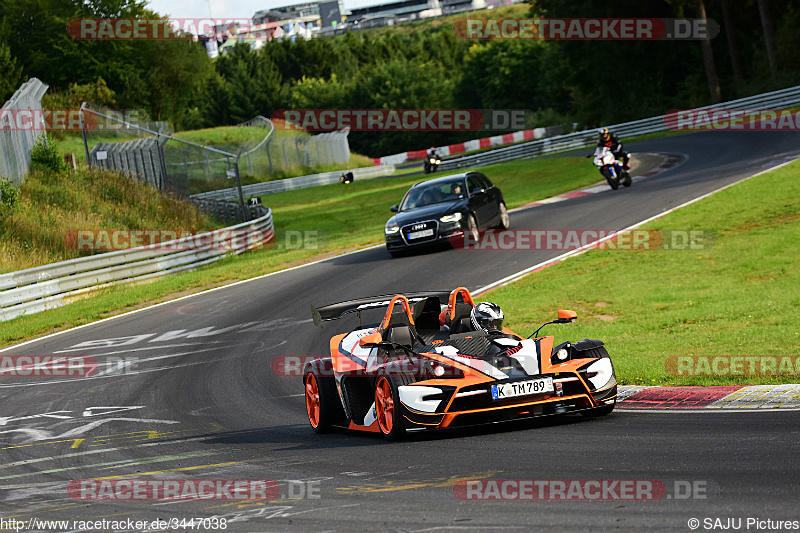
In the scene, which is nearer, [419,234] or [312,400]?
[312,400]

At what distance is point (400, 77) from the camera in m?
104

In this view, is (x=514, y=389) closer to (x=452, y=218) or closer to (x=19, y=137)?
(x=452, y=218)

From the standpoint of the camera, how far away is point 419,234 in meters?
22.2

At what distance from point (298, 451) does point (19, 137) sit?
966 inches

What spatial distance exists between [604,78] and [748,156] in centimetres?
3557

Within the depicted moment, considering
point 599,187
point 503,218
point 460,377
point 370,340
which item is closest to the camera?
point 460,377

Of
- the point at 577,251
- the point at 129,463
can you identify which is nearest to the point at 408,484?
the point at 129,463

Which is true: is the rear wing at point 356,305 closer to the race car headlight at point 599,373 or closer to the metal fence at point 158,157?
the race car headlight at point 599,373

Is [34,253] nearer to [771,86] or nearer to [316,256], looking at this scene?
[316,256]

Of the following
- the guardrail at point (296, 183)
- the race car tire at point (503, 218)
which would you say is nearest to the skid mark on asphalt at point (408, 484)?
the race car tire at point (503, 218)

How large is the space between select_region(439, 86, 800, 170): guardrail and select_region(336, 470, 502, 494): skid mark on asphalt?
4257cm

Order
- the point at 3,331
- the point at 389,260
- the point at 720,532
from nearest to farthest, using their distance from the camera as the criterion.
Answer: the point at 720,532, the point at 3,331, the point at 389,260

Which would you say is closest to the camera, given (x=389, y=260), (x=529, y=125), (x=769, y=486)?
(x=769, y=486)

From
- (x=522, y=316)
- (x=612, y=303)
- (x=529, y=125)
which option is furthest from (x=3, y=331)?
→ (x=529, y=125)
